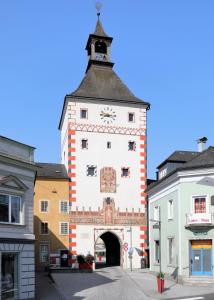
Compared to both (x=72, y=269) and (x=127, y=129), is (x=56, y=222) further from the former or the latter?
(x=127, y=129)

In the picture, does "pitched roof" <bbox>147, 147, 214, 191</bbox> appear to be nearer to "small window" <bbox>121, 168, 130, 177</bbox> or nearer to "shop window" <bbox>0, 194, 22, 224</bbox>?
"small window" <bbox>121, 168, 130, 177</bbox>

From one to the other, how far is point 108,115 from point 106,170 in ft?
18.8

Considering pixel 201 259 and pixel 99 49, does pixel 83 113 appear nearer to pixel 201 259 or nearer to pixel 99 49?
pixel 99 49

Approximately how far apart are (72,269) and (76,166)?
10112 mm

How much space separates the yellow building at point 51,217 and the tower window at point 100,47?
16.3 meters

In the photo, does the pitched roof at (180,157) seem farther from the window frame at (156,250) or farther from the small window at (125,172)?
the window frame at (156,250)

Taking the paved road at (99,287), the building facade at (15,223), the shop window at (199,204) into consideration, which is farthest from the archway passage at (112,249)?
the building facade at (15,223)

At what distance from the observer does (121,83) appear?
51.3 metres

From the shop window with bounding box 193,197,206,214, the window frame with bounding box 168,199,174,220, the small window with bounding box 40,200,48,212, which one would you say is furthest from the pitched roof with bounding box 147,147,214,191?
the small window with bounding box 40,200,48,212

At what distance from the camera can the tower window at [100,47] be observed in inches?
2089

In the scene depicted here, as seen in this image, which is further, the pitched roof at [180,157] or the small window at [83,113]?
the small window at [83,113]

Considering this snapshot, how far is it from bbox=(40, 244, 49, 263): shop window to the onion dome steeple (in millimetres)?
21368

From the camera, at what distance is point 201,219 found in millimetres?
31125

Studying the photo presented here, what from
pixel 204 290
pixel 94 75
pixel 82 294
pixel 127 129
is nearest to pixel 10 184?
pixel 82 294
